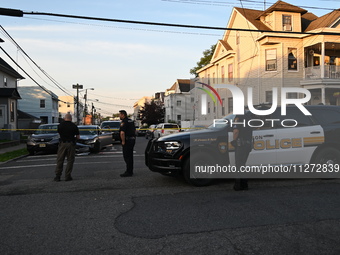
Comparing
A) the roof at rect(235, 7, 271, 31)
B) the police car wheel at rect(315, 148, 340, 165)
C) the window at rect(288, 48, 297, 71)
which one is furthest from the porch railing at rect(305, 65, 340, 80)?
the police car wheel at rect(315, 148, 340, 165)

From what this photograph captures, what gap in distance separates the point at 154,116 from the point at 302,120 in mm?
53824

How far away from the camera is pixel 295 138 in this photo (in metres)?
7.38

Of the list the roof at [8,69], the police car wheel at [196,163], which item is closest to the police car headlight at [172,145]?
the police car wheel at [196,163]

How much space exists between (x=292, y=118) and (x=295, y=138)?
0.51m

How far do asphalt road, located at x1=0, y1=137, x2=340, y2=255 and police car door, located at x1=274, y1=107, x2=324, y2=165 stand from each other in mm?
635

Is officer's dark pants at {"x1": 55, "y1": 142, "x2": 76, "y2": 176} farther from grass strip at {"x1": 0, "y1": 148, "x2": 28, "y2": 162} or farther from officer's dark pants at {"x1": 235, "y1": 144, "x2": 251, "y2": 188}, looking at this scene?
grass strip at {"x1": 0, "y1": 148, "x2": 28, "y2": 162}

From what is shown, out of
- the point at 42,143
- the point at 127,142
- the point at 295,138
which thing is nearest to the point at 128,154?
the point at 127,142

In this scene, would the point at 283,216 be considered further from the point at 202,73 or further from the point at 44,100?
the point at 44,100

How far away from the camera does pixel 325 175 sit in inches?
304

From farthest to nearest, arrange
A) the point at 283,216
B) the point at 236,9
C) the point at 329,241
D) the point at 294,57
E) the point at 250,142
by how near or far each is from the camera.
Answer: the point at 236,9
the point at 294,57
the point at 250,142
the point at 283,216
the point at 329,241

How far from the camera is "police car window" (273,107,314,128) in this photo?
24.5 ft

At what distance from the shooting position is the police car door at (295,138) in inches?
287

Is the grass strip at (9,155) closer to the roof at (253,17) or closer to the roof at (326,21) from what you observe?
the roof at (253,17)

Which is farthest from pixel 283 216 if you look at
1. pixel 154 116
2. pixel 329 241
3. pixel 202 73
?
pixel 154 116
